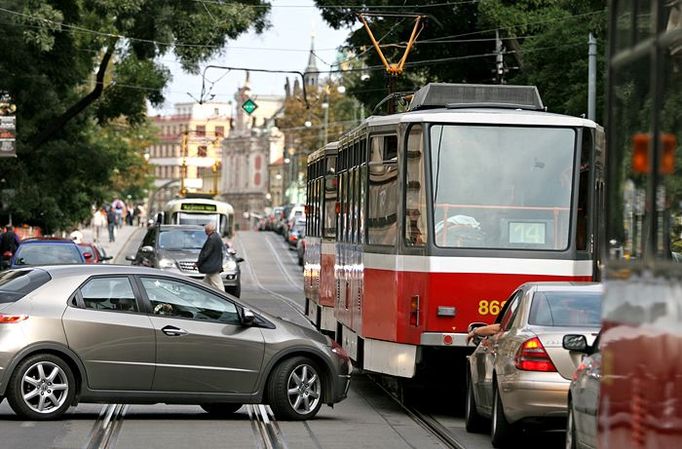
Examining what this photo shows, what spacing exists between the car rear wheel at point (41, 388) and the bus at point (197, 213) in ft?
122

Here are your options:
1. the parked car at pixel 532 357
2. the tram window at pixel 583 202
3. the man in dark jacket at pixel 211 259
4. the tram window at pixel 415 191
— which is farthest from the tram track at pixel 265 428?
the man in dark jacket at pixel 211 259

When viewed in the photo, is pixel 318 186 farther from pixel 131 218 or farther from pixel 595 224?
pixel 131 218

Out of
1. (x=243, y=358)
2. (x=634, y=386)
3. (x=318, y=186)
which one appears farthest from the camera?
(x=318, y=186)

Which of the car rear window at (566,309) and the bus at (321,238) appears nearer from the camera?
the car rear window at (566,309)

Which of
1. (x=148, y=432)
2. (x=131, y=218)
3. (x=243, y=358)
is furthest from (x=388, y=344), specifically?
(x=131, y=218)

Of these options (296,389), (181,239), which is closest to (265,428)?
(296,389)

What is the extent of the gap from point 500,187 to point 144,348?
4.07 meters

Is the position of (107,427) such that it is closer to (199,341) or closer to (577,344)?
(199,341)

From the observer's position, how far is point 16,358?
48.5 ft

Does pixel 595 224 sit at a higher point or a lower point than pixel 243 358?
higher

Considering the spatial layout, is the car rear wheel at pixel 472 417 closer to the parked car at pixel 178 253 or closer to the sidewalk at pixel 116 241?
the parked car at pixel 178 253

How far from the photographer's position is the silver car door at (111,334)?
15156 millimetres

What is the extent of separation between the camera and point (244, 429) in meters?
15.2

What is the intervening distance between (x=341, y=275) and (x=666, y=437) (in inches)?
609
